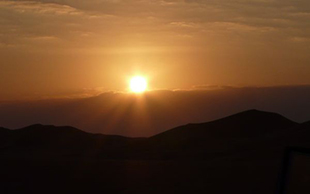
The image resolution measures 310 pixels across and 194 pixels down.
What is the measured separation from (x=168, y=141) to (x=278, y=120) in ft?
19.7

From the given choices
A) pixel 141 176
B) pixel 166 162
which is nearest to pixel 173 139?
pixel 166 162

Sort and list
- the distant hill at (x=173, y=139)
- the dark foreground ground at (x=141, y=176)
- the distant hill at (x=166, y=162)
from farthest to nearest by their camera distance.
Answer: the distant hill at (x=173, y=139)
the distant hill at (x=166, y=162)
the dark foreground ground at (x=141, y=176)

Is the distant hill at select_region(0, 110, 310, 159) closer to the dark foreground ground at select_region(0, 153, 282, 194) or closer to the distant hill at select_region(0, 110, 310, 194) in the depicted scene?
the distant hill at select_region(0, 110, 310, 194)

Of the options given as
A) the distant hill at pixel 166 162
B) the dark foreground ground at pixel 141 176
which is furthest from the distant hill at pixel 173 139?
the dark foreground ground at pixel 141 176

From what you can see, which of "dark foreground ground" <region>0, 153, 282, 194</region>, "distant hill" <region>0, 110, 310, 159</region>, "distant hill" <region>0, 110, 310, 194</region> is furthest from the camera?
"distant hill" <region>0, 110, 310, 159</region>

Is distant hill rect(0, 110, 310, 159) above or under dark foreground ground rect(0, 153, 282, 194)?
above

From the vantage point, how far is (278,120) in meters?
30.3

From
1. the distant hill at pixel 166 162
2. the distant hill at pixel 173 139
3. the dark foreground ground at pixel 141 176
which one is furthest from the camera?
the distant hill at pixel 173 139

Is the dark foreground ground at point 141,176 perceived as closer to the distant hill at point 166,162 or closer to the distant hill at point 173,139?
the distant hill at point 166,162

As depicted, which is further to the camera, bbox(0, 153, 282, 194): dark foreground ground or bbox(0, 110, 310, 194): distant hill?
bbox(0, 110, 310, 194): distant hill

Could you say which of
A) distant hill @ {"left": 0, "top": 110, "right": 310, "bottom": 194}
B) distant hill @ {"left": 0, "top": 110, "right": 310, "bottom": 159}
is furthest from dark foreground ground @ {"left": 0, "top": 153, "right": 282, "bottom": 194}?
distant hill @ {"left": 0, "top": 110, "right": 310, "bottom": 159}

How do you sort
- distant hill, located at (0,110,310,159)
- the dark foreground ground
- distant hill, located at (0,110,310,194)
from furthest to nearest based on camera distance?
1. distant hill, located at (0,110,310,159)
2. distant hill, located at (0,110,310,194)
3. the dark foreground ground

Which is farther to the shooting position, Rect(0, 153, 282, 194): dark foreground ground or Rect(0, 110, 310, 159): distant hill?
Rect(0, 110, 310, 159): distant hill

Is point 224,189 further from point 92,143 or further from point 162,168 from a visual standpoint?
point 92,143
